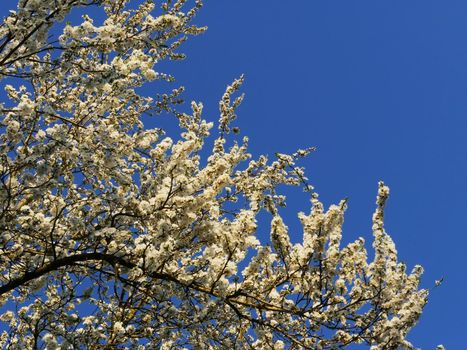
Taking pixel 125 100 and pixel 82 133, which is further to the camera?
pixel 125 100

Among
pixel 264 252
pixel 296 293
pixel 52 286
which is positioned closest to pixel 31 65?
pixel 52 286

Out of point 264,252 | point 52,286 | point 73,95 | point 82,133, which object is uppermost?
point 73,95

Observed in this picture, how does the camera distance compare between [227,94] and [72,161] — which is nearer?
[72,161]

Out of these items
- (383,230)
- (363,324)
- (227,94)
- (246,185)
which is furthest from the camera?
(227,94)

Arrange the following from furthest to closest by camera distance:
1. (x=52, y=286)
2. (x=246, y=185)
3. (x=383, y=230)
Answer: (x=246, y=185) < (x=52, y=286) < (x=383, y=230)

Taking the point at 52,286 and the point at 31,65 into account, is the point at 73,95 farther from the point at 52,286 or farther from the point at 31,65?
the point at 52,286

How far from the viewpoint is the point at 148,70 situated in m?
7.27

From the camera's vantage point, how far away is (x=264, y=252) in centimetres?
596

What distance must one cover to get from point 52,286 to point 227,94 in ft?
17.4

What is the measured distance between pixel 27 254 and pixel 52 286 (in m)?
1.64


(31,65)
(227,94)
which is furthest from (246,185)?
(31,65)

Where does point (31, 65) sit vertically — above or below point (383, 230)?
above

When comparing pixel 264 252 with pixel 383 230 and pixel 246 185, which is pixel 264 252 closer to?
pixel 383 230

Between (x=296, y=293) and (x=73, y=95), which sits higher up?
(x=73, y=95)
